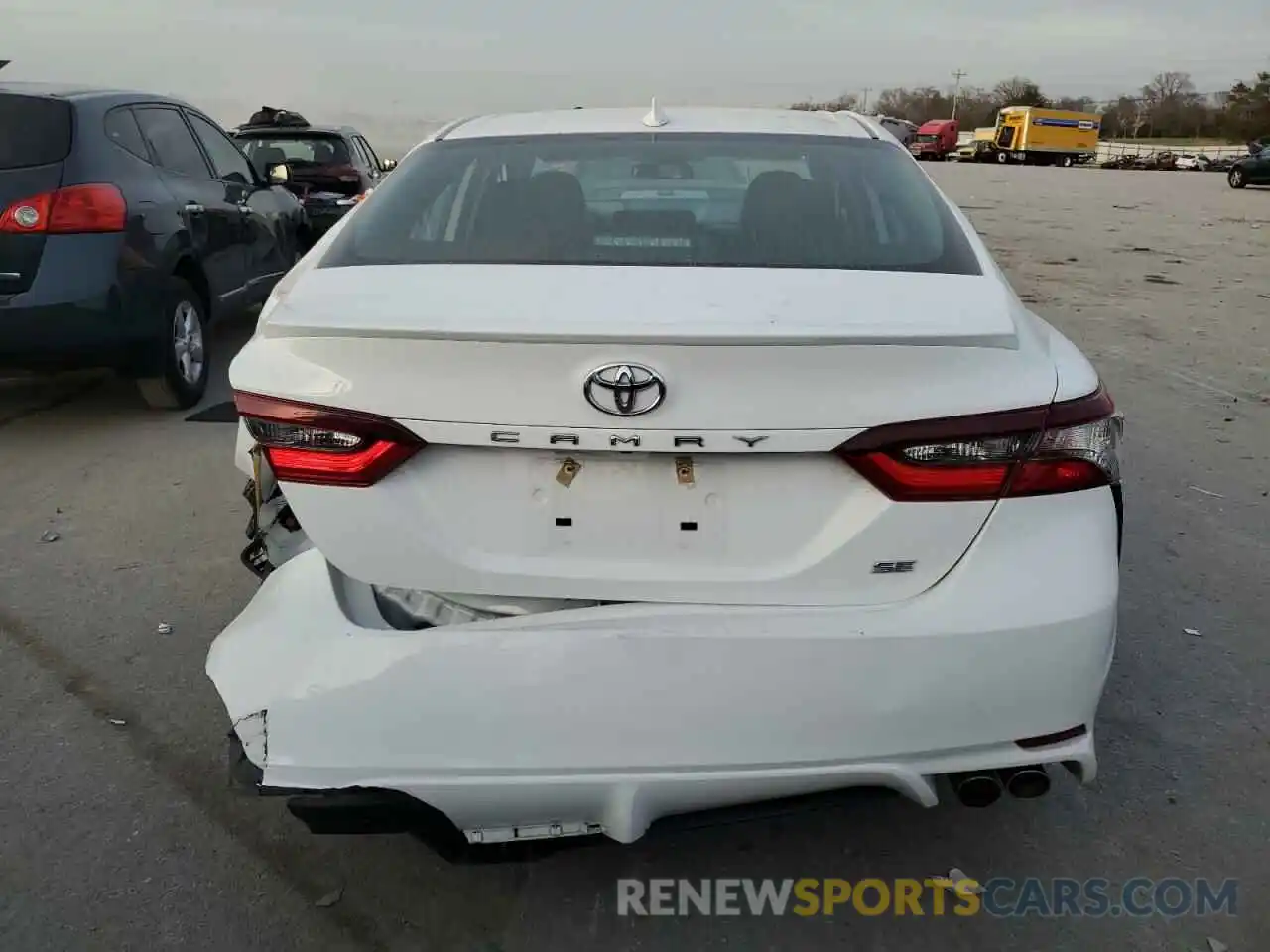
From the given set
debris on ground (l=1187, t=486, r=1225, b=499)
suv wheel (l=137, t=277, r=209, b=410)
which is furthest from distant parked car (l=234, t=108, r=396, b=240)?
debris on ground (l=1187, t=486, r=1225, b=499)

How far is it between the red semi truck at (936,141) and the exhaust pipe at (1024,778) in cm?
6065

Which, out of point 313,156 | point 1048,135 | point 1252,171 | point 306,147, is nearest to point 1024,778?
point 313,156

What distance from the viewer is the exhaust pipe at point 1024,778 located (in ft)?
6.50

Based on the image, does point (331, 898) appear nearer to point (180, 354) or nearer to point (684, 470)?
point (684, 470)

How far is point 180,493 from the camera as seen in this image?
4.67 m

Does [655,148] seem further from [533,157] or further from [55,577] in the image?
[55,577]

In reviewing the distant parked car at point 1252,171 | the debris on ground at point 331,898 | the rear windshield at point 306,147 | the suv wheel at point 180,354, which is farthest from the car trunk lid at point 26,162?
the distant parked car at point 1252,171

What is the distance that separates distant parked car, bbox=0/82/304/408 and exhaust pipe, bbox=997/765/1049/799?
4.77 m

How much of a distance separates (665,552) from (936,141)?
64.3m

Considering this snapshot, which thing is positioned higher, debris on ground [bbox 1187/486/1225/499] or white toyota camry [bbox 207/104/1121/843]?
white toyota camry [bbox 207/104/1121/843]

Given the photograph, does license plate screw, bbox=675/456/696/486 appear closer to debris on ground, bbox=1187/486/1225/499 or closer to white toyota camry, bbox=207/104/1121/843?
white toyota camry, bbox=207/104/1121/843

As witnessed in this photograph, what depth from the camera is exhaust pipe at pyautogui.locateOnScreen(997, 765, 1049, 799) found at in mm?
1981

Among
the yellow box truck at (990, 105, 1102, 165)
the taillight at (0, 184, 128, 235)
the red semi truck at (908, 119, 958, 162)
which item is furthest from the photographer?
the red semi truck at (908, 119, 958, 162)

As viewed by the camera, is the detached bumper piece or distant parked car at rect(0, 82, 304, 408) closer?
the detached bumper piece
